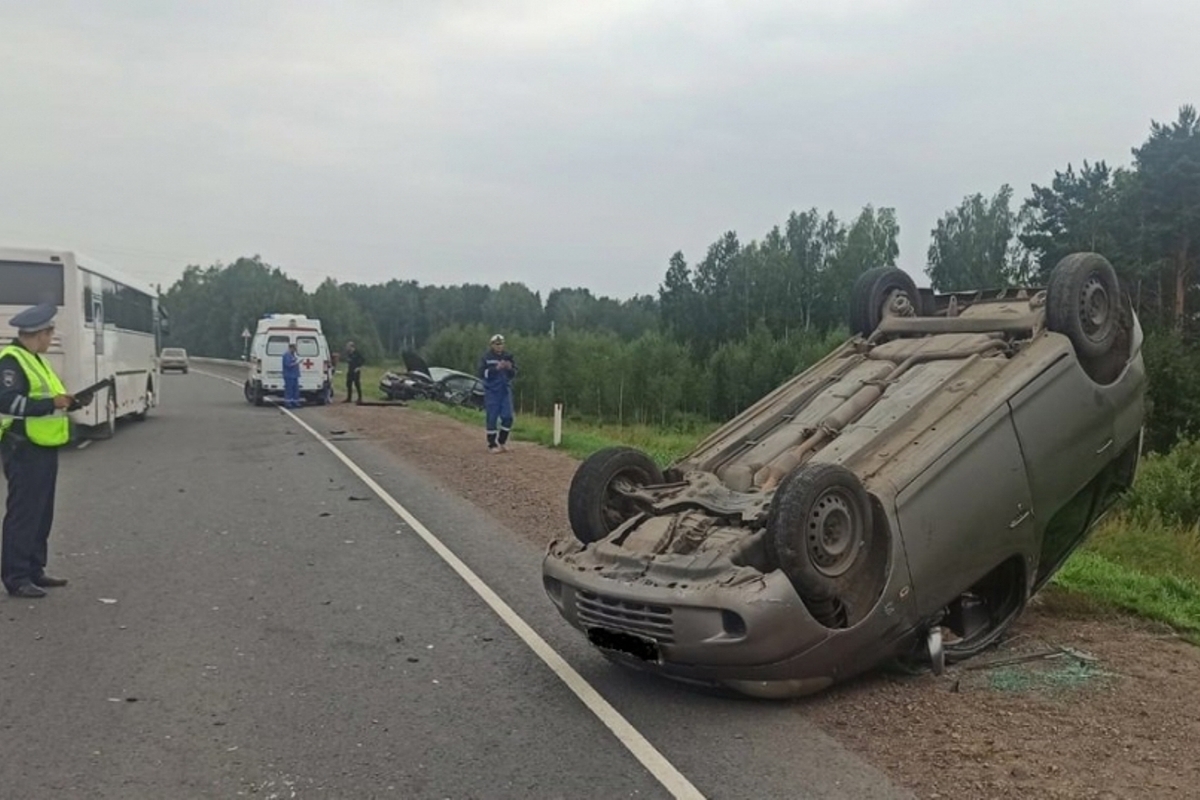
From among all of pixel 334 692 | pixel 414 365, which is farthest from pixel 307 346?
pixel 334 692

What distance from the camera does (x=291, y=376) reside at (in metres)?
28.4

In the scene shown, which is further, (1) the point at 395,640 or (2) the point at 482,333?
(2) the point at 482,333

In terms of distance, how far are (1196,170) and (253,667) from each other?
43619 mm

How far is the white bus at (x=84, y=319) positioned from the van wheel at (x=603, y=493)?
34.1 feet

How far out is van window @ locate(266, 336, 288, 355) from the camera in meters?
29.4

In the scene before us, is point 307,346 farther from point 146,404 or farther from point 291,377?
point 146,404

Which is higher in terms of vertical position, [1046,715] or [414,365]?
[414,365]

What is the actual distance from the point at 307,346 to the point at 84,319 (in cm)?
1302

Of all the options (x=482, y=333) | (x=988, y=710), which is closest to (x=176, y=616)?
(x=988, y=710)

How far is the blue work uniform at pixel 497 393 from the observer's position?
53.7ft

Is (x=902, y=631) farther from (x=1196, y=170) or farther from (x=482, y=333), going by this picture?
(x=482, y=333)

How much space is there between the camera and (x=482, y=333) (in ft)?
179

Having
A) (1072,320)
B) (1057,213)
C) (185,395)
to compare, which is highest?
(1057,213)

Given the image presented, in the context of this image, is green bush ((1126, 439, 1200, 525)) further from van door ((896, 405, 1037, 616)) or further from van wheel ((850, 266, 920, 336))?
van door ((896, 405, 1037, 616))
